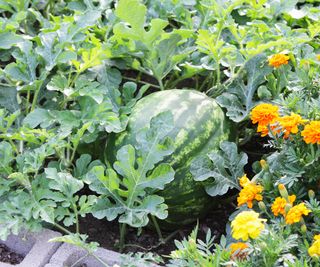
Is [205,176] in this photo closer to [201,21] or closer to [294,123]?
[294,123]

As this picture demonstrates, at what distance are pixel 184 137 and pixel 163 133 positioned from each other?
13 centimetres

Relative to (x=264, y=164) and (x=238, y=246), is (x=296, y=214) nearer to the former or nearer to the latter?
(x=238, y=246)

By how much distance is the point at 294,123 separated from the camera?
2.40 meters

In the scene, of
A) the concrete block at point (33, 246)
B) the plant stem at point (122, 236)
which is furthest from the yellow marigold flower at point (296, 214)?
the concrete block at point (33, 246)

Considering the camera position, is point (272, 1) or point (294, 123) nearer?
point (294, 123)

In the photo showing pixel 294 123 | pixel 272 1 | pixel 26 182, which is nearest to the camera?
pixel 294 123

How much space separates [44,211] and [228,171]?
2.75 feet

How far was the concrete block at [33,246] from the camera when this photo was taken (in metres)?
2.52

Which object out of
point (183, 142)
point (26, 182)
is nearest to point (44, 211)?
point (26, 182)

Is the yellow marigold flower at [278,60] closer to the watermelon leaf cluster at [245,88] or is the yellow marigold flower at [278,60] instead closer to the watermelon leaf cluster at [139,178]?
the watermelon leaf cluster at [245,88]

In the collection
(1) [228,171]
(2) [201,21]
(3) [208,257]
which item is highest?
(2) [201,21]

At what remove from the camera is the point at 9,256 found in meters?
2.67

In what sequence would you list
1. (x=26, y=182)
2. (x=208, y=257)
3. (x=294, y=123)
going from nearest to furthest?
(x=208, y=257)
(x=294, y=123)
(x=26, y=182)

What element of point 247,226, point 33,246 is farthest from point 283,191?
point 33,246
